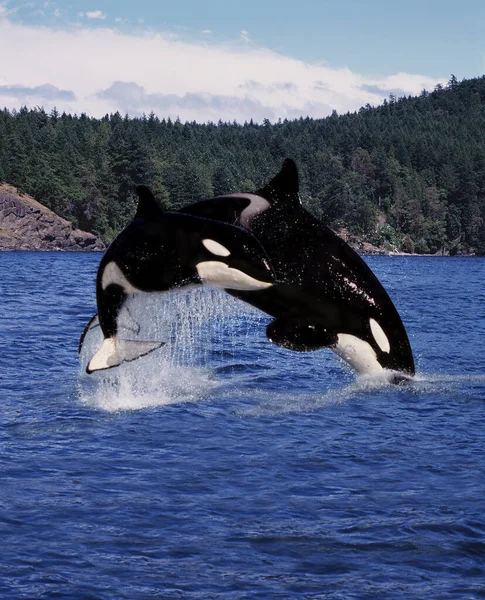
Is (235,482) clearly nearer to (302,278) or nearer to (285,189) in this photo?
(302,278)

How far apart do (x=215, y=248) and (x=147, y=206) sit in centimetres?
136

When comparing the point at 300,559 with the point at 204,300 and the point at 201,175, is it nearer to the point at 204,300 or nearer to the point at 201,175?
the point at 204,300

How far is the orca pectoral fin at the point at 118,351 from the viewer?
50.1 feet

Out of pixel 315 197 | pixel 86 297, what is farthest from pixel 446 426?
pixel 315 197

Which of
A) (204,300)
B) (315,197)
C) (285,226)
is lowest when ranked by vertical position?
(204,300)

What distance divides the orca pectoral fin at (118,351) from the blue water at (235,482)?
3.05ft

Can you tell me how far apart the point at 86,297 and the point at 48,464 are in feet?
122

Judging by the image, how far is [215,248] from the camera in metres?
14.9

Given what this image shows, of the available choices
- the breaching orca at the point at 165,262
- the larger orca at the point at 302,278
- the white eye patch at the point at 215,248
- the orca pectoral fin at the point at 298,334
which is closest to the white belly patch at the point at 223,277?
the breaching orca at the point at 165,262

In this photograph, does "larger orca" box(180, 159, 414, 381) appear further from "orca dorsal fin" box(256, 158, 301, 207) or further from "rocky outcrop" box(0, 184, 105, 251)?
"rocky outcrop" box(0, 184, 105, 251)

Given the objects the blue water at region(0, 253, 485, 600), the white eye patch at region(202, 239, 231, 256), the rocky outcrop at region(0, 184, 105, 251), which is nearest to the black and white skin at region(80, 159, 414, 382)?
the white eye patch at region(202, 239, 231, 256)

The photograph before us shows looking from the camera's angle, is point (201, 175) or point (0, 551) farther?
point (201, 175)

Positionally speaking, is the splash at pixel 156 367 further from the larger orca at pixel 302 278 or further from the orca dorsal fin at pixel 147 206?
the orca dorsal fin at pixel 147 206

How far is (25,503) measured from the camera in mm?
11648
